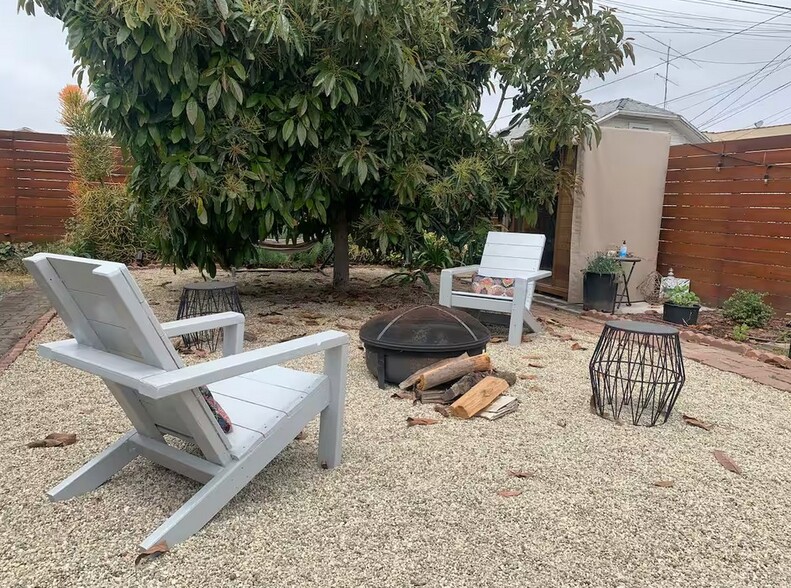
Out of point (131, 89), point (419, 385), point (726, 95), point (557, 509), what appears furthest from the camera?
point (726, 95)

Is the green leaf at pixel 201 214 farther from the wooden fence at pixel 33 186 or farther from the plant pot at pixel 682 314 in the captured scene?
the wooden fence at pixel 33 186

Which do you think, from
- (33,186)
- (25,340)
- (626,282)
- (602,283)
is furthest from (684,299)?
(33,186)

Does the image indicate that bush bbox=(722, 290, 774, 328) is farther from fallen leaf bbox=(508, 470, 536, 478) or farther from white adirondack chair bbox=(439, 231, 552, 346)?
fallen leaf bbox=(508, 470, 536, 478)

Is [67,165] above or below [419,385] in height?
above

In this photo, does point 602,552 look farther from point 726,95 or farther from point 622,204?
point 726,95

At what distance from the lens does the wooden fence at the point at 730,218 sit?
16.5ft

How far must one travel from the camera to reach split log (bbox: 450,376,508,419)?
272 cm

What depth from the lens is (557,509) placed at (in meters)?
1.90

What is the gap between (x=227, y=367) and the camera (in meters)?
1.62

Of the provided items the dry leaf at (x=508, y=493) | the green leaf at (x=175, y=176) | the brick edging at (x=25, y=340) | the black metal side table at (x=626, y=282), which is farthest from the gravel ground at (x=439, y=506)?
the black metal side table at (x=626, y=282)

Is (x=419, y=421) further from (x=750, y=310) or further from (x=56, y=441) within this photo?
(x=750, y=310)

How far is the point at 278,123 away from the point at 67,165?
5302mm

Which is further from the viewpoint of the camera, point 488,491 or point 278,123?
point 278,123

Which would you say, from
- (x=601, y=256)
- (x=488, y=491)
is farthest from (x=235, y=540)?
(x=601, y=256)
